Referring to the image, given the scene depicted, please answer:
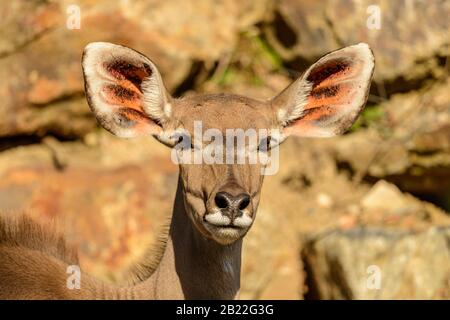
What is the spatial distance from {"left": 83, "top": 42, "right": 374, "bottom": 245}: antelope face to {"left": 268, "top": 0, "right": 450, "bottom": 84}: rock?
4.91 meters

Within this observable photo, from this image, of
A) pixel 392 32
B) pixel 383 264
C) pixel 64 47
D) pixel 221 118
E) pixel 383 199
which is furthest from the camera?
pixel 383 199

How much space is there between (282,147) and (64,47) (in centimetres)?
281

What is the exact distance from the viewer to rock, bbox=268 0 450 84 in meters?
11.0

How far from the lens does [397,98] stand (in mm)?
11375

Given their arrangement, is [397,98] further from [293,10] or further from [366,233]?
[366,233]

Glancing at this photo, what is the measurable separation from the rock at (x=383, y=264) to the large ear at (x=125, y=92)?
3472 mm

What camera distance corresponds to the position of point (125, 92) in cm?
613

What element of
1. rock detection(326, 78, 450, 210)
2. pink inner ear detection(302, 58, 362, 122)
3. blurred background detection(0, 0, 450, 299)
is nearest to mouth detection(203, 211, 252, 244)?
pink inner ear detection(302, 58, 362, 122)

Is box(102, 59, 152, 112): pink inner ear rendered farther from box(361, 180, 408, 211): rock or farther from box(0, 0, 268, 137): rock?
box(361, 180, 408, 211): rock

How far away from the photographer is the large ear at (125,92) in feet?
19.4

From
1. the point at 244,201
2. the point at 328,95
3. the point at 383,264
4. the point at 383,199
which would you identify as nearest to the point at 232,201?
the point at 244,201

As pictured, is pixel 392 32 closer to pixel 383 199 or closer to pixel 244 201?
pixel 383 199
